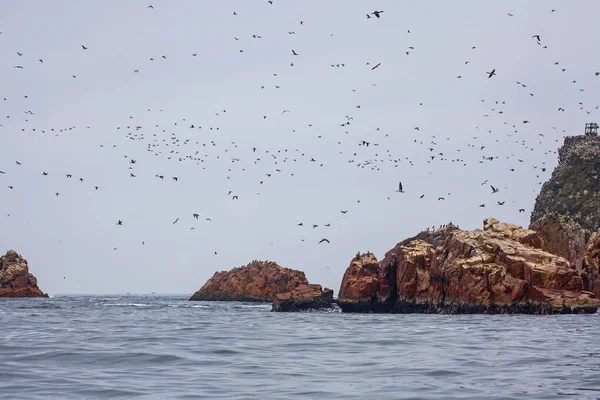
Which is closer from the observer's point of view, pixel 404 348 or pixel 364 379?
pixel 364 379

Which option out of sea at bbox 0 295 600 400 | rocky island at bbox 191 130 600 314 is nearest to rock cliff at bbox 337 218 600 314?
rocky island at bbox 191 130 600 314

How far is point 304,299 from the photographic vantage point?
11125 centimetres

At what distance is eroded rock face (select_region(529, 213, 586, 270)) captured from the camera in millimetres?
105438

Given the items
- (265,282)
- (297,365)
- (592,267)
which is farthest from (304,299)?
(297,365)

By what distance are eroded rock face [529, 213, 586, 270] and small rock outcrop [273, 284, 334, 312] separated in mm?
30939

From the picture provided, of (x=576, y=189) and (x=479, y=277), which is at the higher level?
(x=576, y=189)

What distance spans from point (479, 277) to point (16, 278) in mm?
126873

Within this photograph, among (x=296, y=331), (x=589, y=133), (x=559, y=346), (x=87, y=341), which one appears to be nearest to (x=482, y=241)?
(x=296, y=331)

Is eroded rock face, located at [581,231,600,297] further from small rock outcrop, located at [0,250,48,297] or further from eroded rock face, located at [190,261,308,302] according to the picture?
small rock outcrop, located at [0,250,48,297]

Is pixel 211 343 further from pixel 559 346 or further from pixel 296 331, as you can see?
pixel 559 346

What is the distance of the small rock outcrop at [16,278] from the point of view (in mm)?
181625

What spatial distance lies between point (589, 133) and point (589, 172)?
85.3 feet

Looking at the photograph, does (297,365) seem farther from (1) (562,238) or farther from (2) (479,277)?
(1) (562,238)

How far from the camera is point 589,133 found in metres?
183
